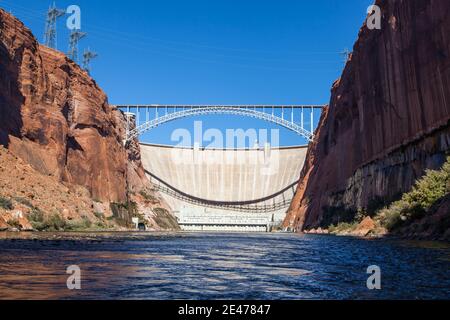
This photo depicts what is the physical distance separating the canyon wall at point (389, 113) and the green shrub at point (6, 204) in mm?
32489

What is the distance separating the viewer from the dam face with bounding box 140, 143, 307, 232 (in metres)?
128

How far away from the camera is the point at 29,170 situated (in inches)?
1940

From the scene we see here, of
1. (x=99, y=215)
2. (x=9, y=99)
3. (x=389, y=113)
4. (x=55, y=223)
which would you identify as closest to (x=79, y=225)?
(x=55, y=223)

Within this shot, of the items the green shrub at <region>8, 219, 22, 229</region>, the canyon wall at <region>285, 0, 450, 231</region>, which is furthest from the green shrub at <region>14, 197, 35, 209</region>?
the canyon wall at <region>285, 0, 450, 231</region>

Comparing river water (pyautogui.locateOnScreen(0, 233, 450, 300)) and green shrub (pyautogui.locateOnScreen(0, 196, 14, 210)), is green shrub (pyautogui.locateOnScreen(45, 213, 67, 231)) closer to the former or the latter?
green shrub (pyautogui.locateOnScreen(0, 196, 14, 210))

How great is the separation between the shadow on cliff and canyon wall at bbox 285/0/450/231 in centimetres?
3711

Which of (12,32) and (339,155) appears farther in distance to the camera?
(339,155)

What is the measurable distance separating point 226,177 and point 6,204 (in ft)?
310

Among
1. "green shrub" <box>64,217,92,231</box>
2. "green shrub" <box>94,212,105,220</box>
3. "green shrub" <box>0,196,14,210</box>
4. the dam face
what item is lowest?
"green shrub" <box>64,217,92,231</box>

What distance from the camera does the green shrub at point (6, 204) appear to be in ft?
126

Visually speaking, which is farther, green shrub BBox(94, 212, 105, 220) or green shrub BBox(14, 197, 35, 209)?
green shrub BBox(94, 212, 105, 220)

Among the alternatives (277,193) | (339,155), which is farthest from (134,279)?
(277,193)
